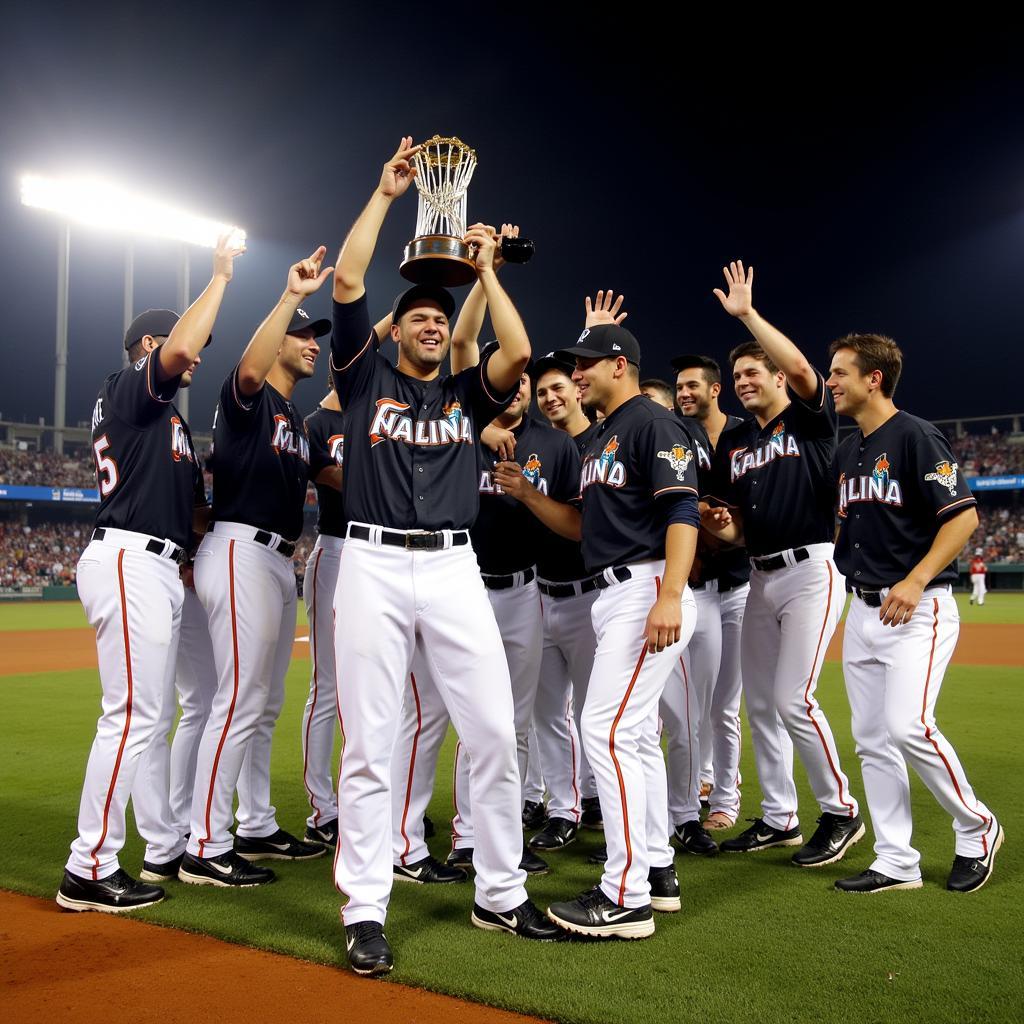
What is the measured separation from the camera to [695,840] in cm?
405

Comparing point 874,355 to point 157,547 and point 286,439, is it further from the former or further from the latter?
point 157,547

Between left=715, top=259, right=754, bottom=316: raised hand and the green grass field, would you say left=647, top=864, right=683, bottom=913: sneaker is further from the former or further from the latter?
left=715, top=259, right=754, bottom=316: raised hand

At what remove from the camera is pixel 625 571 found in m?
3.38

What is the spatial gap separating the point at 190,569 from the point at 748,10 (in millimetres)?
21332

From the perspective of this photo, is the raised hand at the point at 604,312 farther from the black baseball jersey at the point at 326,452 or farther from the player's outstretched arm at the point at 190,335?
the player's outstretched arm at the point at 190,335

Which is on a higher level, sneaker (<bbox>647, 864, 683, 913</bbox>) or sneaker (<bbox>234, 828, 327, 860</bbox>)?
sneaker (<bbox>647, 864, 683, 913</bbox>)

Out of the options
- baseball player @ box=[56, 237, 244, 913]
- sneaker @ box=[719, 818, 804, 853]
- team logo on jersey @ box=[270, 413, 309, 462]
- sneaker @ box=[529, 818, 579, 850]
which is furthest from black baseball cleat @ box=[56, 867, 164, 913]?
sneaker @ box=[719, 818, 804, 853]

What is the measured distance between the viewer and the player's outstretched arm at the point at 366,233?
297 cm

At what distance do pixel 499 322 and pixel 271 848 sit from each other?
2.60 meters

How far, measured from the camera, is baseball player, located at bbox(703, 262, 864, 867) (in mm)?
3986

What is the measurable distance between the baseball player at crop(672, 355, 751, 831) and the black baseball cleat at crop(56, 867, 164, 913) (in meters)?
2.62

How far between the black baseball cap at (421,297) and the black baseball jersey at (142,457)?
0.98 meters

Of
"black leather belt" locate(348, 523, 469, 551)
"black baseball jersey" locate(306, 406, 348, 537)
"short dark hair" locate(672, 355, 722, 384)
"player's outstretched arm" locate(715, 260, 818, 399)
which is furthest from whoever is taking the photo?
"short dark hair" locate(672, 355, 722, 384)

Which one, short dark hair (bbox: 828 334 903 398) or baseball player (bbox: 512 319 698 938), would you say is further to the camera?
short dark hair (bbox: 828 334 903 398)
